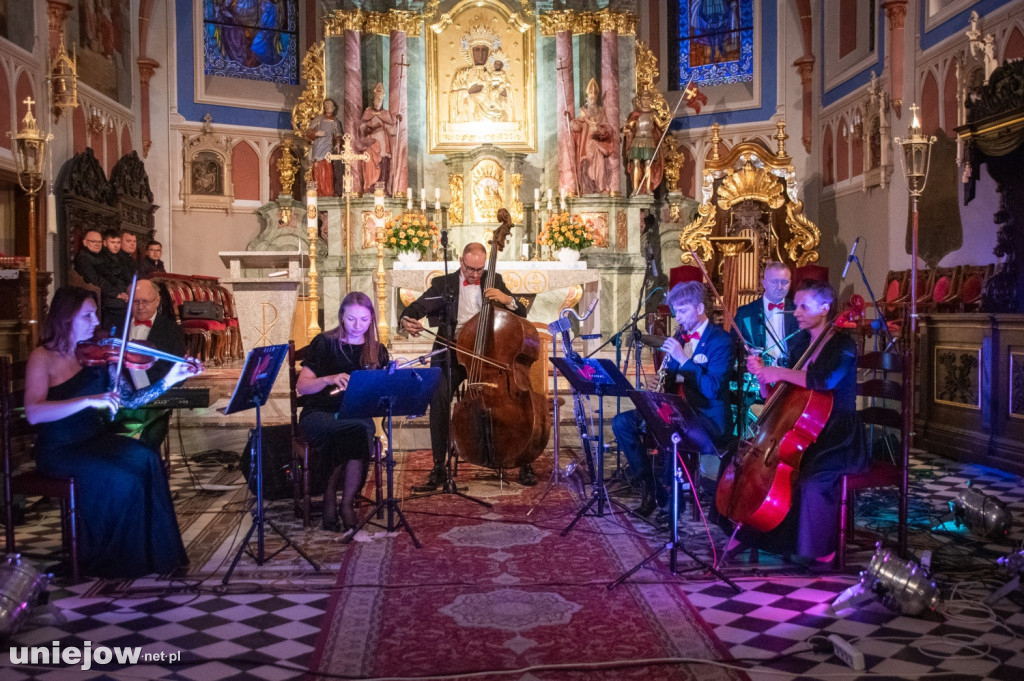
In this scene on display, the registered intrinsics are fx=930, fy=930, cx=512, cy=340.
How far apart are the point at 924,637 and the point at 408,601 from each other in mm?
2160

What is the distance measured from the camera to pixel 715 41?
1612cm

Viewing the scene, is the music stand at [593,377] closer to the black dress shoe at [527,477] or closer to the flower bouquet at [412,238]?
the black dress shoe at [527,477]

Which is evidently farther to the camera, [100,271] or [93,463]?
[100,271]

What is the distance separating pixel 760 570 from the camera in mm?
4602

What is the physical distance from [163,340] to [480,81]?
926 cm

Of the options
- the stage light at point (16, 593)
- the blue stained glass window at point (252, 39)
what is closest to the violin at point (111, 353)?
the stage light at point (16, 593)

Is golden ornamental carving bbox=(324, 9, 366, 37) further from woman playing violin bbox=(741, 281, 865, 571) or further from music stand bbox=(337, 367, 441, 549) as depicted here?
woman playing violin bbox=(741, 281, 865, 571)

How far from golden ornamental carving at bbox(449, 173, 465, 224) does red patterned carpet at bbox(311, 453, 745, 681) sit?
8866 mm

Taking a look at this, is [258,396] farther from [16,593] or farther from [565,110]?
[565,110]

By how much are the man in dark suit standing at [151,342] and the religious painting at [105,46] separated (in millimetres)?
8249

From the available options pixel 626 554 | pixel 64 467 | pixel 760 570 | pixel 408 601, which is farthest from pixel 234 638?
pixel 760 570

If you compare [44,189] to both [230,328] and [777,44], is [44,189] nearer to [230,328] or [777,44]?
[230,328]

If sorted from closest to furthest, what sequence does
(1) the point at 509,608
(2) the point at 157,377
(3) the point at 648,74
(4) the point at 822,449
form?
(1) the point at 509,608 < (4) the point at 822,449 < (2) the point at 157,377 < (3) the point at 648,74

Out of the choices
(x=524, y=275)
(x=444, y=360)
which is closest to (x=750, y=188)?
(x=524, y=275)
